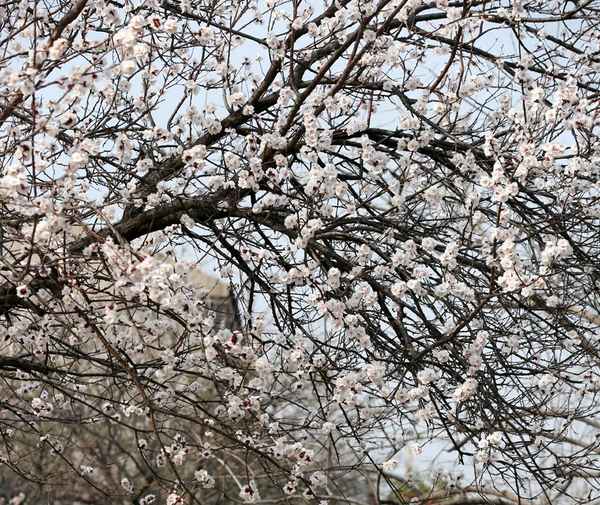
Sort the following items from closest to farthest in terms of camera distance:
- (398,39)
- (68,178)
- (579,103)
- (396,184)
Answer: (68,178) < (579,103) < (396,184) < (398,39)

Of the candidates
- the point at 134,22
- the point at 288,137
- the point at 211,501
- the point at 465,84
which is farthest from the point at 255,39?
the point at 211,501

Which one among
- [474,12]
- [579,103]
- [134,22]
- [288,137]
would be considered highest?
[474,12]

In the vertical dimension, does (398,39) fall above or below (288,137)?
above

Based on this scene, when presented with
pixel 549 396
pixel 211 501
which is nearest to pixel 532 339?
pixel 549 396

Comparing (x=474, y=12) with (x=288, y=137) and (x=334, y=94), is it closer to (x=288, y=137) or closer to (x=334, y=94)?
(x=334, y=94)

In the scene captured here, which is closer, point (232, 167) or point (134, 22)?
point (134, 22)

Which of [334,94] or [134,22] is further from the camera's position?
[334,94]

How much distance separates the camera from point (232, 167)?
4594mm

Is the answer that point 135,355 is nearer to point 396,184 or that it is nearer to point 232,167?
point 232,167

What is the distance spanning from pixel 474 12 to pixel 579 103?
96 cm

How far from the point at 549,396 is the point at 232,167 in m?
2.09

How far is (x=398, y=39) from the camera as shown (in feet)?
16.4

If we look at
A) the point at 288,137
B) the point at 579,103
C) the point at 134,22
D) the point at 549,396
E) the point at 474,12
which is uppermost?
the point at 474,12

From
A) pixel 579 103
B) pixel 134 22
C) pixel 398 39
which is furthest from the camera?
pixel 398 39
